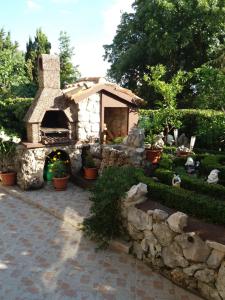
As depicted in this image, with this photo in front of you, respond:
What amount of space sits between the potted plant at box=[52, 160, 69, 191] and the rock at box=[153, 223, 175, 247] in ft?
18.0

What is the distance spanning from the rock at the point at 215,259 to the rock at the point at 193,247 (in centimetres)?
9

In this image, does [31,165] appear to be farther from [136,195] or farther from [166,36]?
[166,36]

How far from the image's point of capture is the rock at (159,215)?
19.7ft

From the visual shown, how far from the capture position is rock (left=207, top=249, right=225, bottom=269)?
16.4 feet

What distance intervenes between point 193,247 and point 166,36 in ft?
53.6

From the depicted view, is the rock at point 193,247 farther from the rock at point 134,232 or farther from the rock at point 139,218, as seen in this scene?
the rock at point 134,232

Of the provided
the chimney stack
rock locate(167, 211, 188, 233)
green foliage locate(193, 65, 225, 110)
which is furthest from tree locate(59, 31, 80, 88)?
rock locate(167, 211, 188, 233)

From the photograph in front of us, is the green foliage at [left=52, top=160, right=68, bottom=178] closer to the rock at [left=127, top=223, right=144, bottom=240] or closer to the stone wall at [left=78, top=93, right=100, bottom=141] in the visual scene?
the stone wall at [left=78, top=93, right=100, bottom=141]

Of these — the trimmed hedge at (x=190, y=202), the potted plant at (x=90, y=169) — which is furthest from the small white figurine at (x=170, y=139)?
the trimmed hedge at (x=190, y=202)

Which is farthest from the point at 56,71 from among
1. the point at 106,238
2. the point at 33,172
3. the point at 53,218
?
the point at 106,238

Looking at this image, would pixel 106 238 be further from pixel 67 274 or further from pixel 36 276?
pixel 36 276

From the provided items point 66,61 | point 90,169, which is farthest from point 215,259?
point 66,61

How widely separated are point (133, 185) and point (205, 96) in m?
5.65

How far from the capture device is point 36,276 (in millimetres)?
5938
